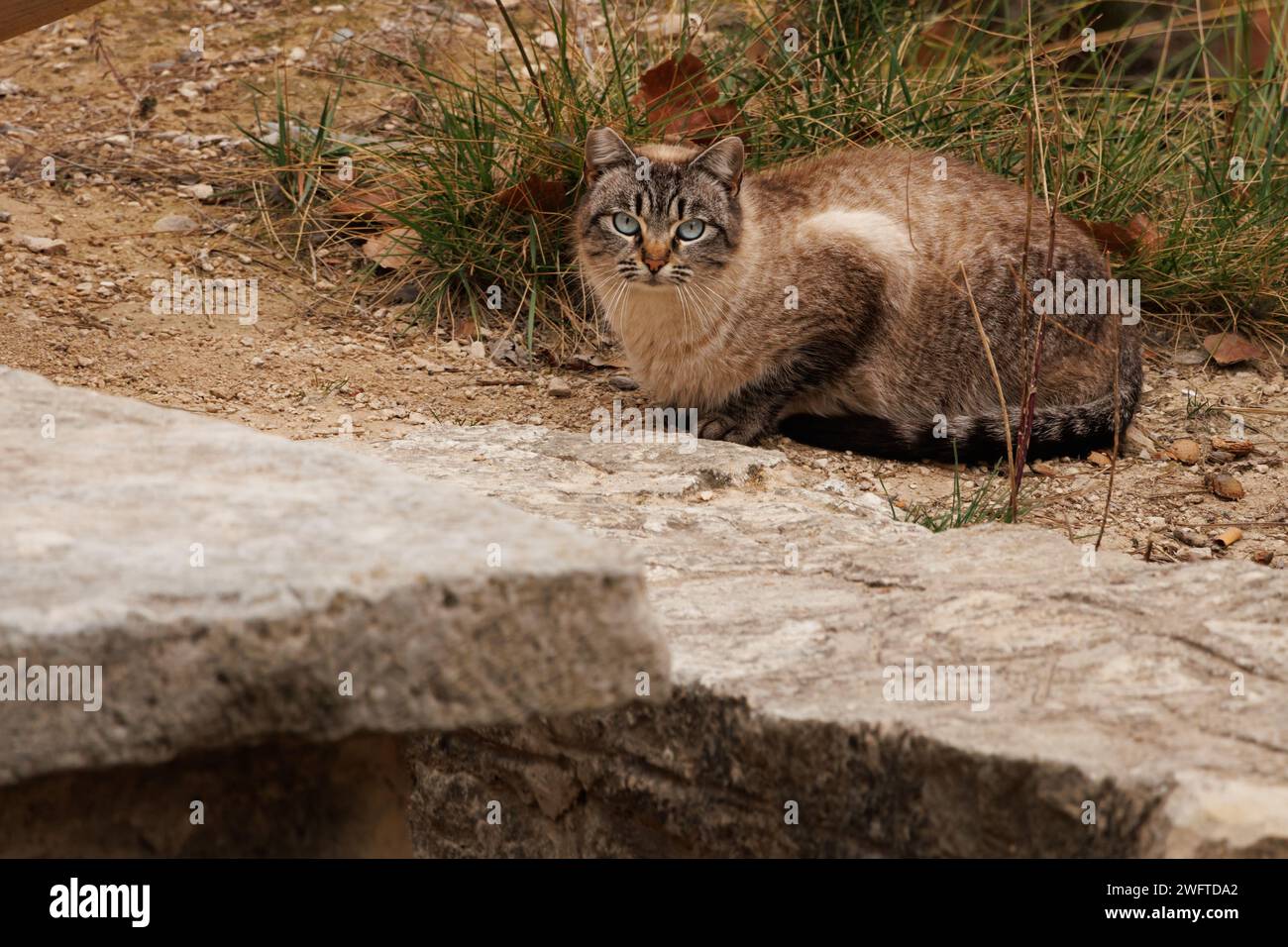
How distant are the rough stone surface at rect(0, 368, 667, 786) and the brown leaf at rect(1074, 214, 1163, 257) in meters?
3.79

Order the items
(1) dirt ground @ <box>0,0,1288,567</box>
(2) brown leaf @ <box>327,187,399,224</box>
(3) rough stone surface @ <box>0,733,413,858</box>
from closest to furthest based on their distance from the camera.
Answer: (3) rough stone surface @ <box>0,733,413,858</box>
(1) dirt ground @ <box>0,0,1288,567</box>
(2) brown leaf @ <box>327,187,399,224</box>

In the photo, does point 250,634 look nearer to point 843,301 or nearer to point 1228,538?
point 1228,538

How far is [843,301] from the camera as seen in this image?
443cm

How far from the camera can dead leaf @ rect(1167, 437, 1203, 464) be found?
14.1 ft

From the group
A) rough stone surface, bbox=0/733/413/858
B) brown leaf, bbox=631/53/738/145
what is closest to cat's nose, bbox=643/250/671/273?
brown leaf, bbox=631/53/738/145

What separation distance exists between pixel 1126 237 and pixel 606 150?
200 cm

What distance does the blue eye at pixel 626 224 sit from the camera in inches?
168

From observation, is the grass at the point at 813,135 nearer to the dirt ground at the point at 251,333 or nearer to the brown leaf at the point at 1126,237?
the brown leaf at the point at 1126,237

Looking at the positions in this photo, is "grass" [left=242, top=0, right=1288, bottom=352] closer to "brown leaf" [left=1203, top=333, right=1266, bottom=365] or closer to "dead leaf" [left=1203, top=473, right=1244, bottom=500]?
"brown leaf" [left=1203, top=333, right=1266, bottom=365]

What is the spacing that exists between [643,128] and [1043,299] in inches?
61.7

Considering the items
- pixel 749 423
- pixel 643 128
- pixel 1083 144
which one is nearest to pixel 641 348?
pixel 749 423

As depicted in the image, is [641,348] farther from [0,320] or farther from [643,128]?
[0,320]

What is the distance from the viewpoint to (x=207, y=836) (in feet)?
6.23

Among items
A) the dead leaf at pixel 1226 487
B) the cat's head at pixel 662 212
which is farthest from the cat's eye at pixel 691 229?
the dead leaf at pixel 1226 487
